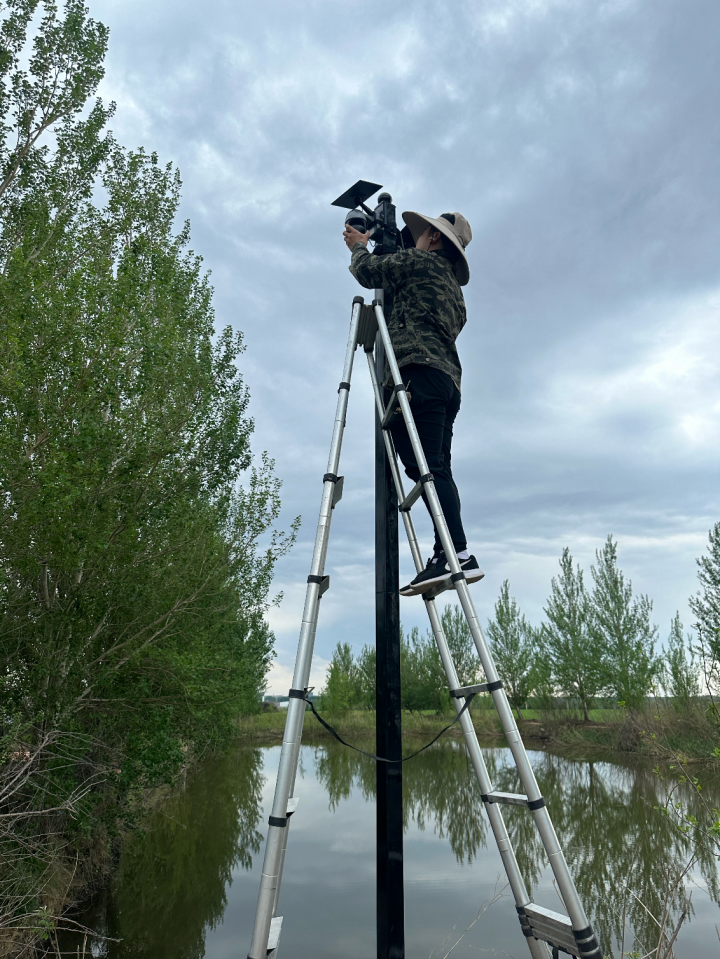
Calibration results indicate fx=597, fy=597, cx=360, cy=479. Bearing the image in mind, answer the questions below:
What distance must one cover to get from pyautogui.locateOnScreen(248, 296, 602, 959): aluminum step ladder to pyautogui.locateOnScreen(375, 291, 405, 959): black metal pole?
0.89 feet

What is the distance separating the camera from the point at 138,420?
7.07 meters

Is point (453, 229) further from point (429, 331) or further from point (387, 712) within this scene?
point (387, 712)

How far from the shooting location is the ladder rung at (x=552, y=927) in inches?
68.0

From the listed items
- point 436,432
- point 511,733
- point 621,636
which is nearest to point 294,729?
point 511,733

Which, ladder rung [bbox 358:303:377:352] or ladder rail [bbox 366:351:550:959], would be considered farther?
→ ladder rung [bbox 358:303:377:352]

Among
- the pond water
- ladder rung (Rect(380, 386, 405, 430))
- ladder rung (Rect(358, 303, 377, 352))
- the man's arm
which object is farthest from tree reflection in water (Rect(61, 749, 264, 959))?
the man's arm

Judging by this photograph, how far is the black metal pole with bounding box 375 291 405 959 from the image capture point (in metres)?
2.49

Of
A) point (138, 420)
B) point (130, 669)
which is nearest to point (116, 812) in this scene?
point (130, 669)

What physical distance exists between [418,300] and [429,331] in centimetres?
17

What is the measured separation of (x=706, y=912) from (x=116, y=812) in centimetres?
827

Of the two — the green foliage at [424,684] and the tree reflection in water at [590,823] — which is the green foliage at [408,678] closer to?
the green foliage at [424,684]

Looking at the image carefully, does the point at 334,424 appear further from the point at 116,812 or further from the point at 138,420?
the point at 116,812

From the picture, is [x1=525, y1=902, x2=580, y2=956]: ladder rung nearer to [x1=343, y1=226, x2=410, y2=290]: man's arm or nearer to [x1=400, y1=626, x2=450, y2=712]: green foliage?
[x1=343, y1=226, x2=410, y2=290]: man's arm

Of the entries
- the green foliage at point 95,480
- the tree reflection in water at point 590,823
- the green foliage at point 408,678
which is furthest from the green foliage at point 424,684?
the green foliage at point 95,480
